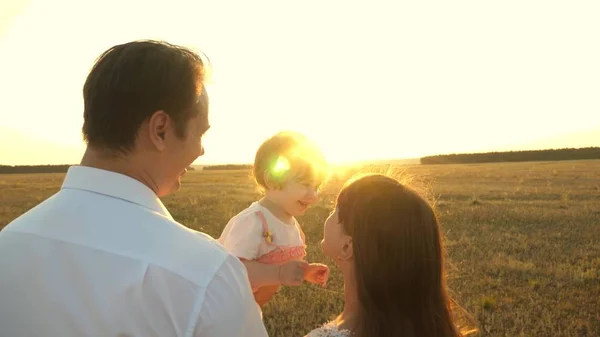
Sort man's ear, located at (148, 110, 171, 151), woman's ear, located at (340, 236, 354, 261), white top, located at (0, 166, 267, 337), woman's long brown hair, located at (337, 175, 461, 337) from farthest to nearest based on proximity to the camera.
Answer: woman's ear, located at (340, 236, 354, 261) → woman's long brown hair, located at (337, 175, 461, 337) → man's ear, located at (148, 110, 171, 151) → white top, located at (0, 166, 267, 337)

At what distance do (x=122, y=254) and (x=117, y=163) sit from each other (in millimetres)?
343

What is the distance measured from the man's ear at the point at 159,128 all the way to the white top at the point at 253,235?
2241 mm

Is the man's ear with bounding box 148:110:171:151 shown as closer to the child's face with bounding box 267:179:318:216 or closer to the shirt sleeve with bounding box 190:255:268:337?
the shirt sleeve with bounding box 190:255:268:337

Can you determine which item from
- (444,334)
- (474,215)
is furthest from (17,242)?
(474,215)

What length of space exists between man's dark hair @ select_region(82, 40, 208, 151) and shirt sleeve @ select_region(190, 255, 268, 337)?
487 millimetres

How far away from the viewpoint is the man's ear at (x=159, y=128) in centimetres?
167

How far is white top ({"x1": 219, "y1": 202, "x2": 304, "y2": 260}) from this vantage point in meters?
3.95

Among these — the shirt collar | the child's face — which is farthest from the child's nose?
the shirt collar

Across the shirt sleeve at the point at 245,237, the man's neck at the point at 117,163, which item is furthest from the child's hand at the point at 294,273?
the man's neck at the point at 117,163

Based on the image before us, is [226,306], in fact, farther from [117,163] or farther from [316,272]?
[316,272]

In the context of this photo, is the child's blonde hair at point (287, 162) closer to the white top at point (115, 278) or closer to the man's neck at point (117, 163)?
the man's neck at point (117, 163)

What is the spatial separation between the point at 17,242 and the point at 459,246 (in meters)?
9.36

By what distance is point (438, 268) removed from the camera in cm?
248

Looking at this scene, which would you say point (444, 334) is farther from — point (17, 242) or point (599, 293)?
point (599, 293)
